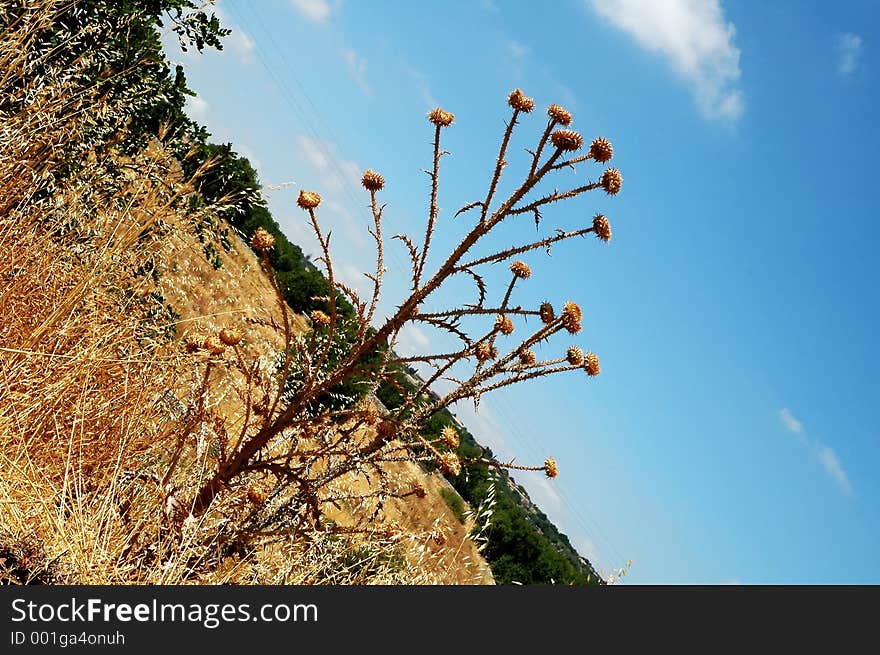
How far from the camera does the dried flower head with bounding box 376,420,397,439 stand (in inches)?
119

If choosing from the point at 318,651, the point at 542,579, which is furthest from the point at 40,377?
the point at 542,579

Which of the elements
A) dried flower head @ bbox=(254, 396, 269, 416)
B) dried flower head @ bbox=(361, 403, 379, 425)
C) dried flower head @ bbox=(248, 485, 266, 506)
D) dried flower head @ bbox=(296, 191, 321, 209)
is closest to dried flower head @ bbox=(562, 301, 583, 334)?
dried flower head @ bbox=(361, 403, 379, 425)

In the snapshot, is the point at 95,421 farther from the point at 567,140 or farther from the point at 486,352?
the point at 567,140

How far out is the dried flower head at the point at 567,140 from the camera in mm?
2711

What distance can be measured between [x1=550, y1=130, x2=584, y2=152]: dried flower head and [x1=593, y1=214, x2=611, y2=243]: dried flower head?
272 millimetres

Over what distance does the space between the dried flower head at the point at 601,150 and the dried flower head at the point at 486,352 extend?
0.87m

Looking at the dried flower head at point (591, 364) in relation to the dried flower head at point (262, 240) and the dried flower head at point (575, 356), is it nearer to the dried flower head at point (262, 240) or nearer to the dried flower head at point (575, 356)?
the dried flower head at point (575, 356)

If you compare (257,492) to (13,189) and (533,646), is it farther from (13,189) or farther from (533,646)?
(13,189)

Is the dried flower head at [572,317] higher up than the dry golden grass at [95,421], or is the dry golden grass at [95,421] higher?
the dried flower head at [572,317]

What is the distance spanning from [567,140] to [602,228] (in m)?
0.34

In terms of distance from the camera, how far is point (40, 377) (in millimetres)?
3334

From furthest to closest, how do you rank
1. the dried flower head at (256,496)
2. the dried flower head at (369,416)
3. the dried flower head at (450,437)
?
the dried flower head at (256,496) < the dried flower head at (369,416) < the dried flower head at (450,437)

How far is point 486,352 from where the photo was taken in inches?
123

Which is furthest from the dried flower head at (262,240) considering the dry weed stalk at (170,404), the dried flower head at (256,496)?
the dried flower head at (256,496)
